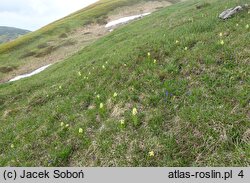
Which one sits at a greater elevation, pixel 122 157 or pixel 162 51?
pixel 162 51

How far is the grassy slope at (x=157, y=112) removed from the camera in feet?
29.8

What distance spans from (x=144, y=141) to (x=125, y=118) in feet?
6.21

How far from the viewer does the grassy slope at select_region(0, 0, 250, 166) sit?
9086 millimetres

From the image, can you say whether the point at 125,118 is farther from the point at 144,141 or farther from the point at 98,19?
the point at 98,19

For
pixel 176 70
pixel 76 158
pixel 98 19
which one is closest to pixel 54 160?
pixel 76 158

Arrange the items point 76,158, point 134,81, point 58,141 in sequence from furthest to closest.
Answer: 1. point 134,81
2. point 58,141
3. point 76,158

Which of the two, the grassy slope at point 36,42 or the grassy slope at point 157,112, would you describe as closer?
the grassy slope at point 157,112

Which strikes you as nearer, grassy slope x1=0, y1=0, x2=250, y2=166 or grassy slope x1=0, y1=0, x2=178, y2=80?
grassy slope x1=0, y1=0, x2=250, y2=166

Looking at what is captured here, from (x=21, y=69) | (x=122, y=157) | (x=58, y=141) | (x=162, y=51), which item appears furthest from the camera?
(x=21, y=69)

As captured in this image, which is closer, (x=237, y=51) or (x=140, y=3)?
(x=237, y=51)

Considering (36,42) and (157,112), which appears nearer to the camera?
(157,112)

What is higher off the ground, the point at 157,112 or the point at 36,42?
the point at 36,42

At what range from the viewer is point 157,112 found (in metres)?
11.1

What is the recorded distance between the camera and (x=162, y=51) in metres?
15.9
